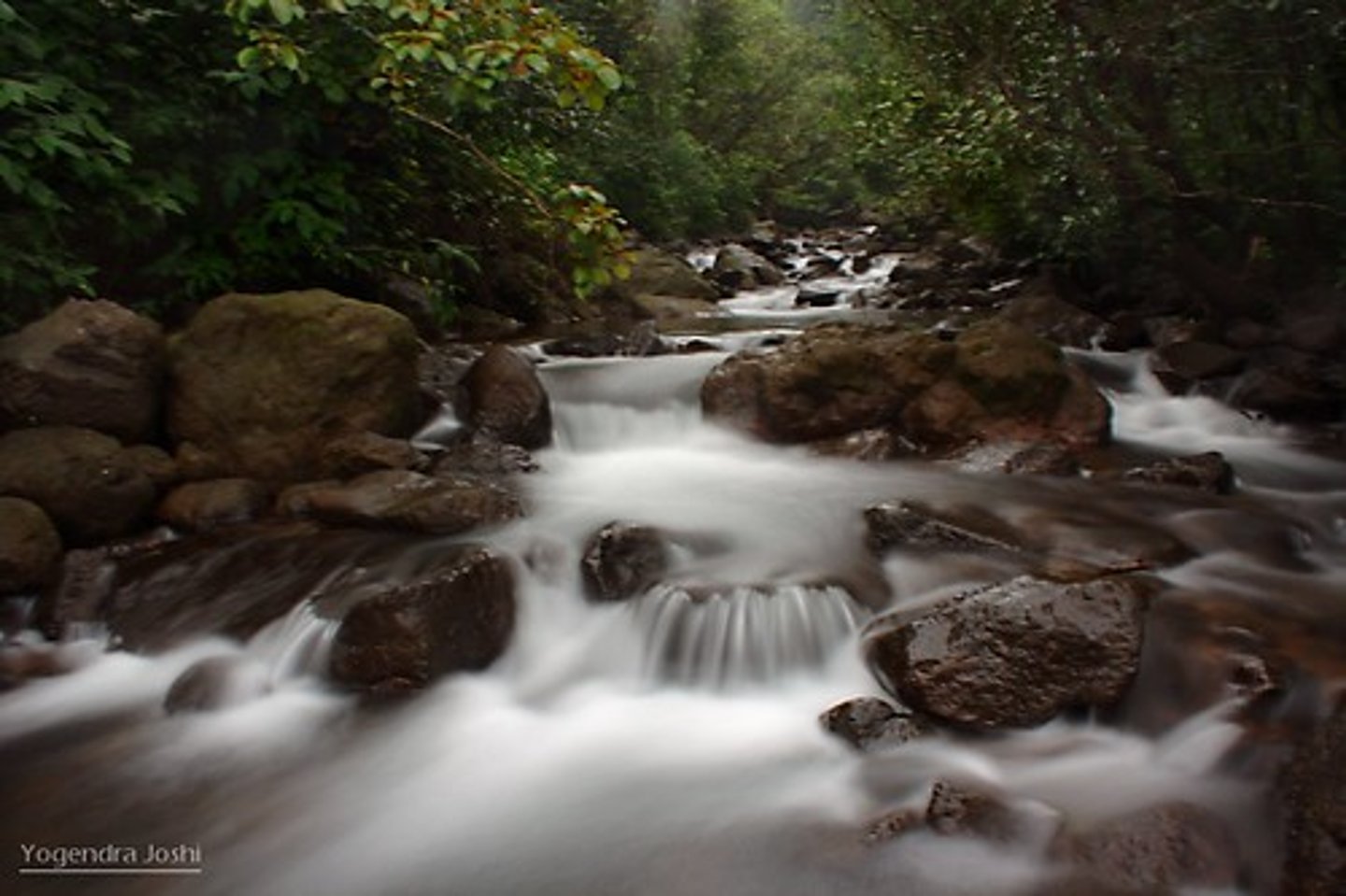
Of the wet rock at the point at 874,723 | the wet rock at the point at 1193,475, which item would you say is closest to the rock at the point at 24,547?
the wet rock at the point at 874,723

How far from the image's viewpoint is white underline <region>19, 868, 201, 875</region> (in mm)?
2824

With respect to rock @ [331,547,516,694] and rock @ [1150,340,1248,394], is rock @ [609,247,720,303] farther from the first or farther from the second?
rock @ [331,547,516,694]

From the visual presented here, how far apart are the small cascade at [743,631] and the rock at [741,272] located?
1137 centimetres

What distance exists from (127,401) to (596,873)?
12.5ft

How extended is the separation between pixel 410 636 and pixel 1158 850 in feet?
9.01

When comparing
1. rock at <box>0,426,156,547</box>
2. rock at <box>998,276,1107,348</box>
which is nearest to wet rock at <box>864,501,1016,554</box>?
rock at <box>0,426,156,547</box>

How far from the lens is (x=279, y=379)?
534cm

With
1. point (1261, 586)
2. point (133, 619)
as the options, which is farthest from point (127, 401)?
point (1261, 586)

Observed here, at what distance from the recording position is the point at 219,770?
11.3 ft

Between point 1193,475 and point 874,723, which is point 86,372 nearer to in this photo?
point 874,723

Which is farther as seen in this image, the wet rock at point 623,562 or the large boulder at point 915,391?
the large boulder at point 915,391

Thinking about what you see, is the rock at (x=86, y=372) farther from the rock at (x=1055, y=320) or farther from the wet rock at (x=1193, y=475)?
the rock at (x=1055, y=320)

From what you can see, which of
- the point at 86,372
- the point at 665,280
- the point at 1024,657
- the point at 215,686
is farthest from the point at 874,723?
the point at 665,280

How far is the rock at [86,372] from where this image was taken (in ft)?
15.5
